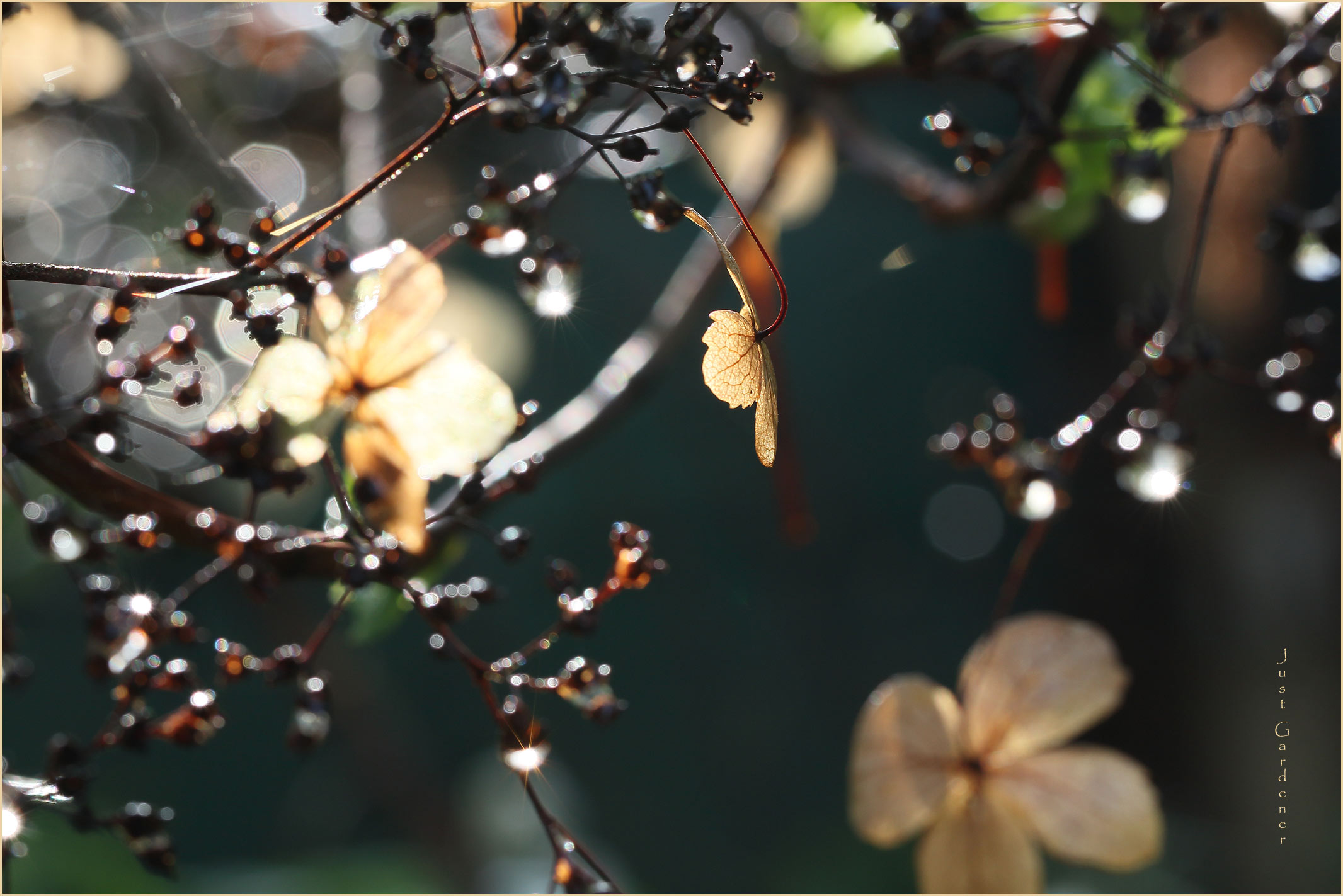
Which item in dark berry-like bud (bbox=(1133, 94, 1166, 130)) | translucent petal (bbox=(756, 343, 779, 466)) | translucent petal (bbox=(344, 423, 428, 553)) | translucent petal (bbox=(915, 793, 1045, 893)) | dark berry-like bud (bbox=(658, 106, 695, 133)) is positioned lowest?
translucent petal (bbox=(915, 793, 1045, 893))

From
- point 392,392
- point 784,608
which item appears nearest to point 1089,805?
point 392,392

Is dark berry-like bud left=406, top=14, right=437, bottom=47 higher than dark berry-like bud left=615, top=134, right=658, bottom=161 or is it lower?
higher

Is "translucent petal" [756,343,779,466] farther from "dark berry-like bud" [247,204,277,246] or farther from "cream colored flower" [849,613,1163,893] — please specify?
"cream colored flower" [849,613,1163,893]

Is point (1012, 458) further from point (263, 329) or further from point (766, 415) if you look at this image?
point (263, 329)

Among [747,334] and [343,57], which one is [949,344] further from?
[747,334]

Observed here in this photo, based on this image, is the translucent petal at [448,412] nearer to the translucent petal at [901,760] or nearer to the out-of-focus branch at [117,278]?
the out-of-focus branch at [117,278]

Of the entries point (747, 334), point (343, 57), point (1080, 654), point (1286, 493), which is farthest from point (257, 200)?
point (1286, 493)

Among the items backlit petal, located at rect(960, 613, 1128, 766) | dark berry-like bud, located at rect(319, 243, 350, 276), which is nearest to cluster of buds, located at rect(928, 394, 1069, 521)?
backlit petal, located at rect(960, 613, 1128, 766)

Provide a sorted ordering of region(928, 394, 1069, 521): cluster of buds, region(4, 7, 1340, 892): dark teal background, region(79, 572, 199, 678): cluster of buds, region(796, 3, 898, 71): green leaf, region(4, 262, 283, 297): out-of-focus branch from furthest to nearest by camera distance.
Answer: region(4, 7, 1340, 892): dark teal background
region(796, 3, 898, 71): green leaf
region(928, 394, 1069, 521): cluster of buds
region(79, 572, 199, 678): cluster of buds
region(4, 262, 283, 297): out-of-focus branch

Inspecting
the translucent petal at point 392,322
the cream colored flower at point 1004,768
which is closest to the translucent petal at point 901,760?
the cream colored flower at point 1004,768
